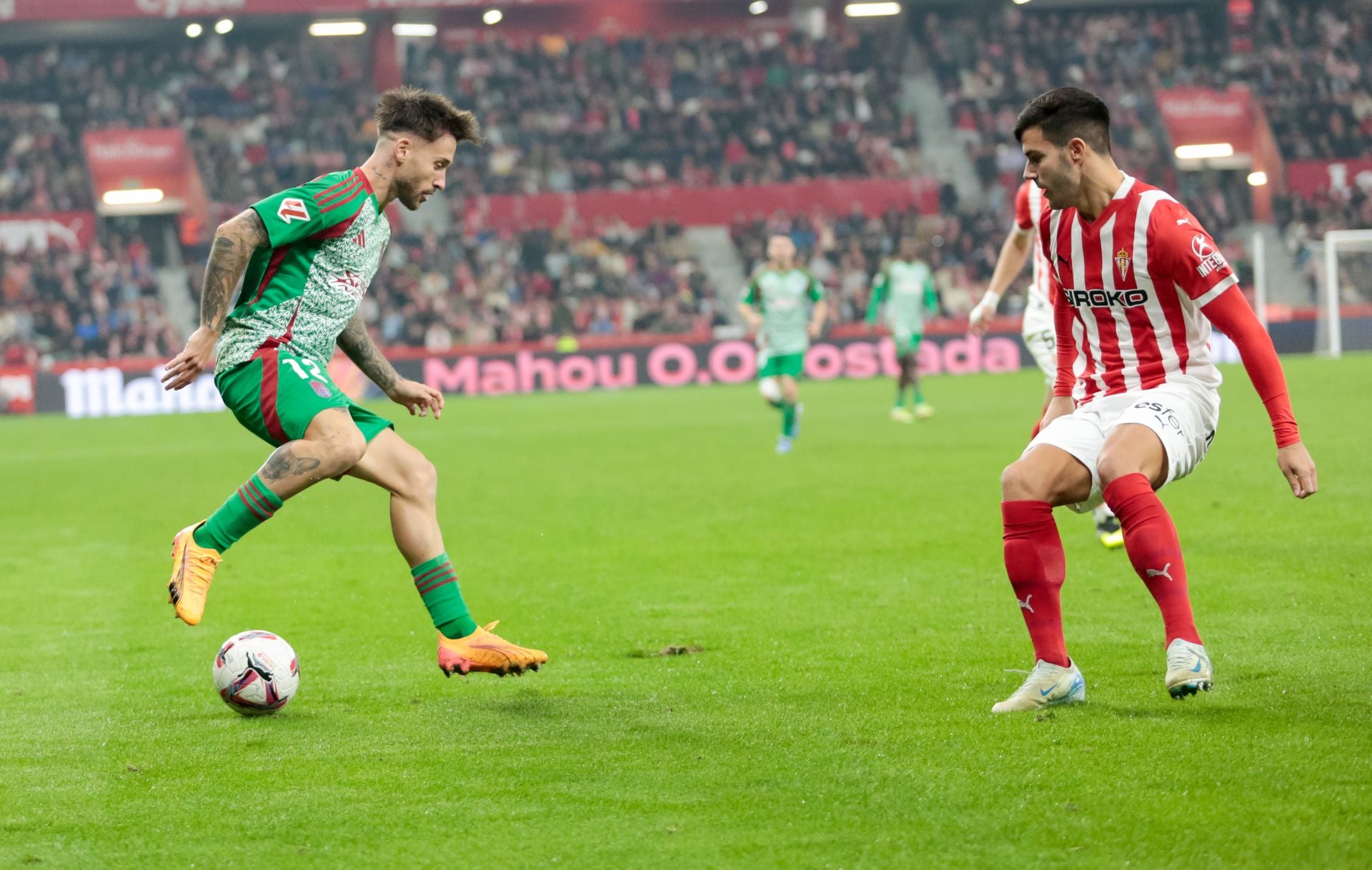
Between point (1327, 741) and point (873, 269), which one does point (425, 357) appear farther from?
point (1327, 741)

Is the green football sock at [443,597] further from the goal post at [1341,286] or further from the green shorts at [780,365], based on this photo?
the goal post at [1341,286]

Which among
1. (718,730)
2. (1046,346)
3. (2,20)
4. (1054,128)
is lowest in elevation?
(718,730)

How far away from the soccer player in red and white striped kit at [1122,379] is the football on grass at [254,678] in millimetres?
2230

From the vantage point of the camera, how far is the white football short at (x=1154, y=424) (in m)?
4.70

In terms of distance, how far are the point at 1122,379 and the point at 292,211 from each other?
269 centimetres

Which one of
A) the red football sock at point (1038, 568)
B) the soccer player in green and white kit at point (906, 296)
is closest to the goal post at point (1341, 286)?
the soccer player in green and white kit at point (906, 296)

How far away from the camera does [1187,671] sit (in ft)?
14.1

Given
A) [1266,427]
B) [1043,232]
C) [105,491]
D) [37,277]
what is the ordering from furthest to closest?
[37,277]
[1266,427]
[105,491]
[1043,232]

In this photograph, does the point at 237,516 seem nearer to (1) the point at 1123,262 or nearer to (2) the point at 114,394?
(1) the point at 1123,262

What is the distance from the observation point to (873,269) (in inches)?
1304

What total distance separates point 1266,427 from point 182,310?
23.9 meters

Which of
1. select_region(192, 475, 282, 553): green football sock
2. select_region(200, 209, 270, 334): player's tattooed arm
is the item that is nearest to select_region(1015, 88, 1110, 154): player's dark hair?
select_region(200, 209, 270, 334): player's tattooed arm

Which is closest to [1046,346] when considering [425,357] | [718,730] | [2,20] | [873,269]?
[718,730]

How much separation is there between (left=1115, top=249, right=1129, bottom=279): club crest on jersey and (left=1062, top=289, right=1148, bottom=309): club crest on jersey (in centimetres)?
7
